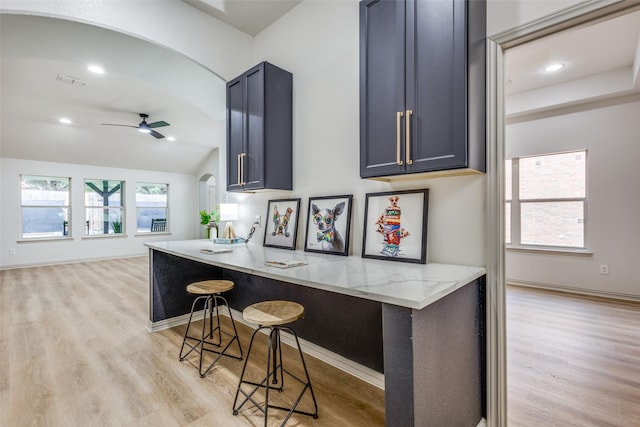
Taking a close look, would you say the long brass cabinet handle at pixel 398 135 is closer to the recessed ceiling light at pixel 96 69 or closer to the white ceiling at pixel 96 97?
the white ceiling at pixel 96 97

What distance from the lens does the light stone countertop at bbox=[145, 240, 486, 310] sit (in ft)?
3.94

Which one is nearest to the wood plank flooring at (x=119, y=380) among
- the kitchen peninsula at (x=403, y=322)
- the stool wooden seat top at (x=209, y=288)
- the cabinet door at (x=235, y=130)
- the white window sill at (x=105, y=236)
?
the kitchen peninsula at (x=403, y=322)

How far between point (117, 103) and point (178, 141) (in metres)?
2.63

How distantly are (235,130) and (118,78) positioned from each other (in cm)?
267

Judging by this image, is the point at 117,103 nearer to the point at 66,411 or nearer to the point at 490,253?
the point at 66,411

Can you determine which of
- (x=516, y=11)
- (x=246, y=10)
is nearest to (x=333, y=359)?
(x=516, y=11)

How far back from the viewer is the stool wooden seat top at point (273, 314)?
5.51 feet

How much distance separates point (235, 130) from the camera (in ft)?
10.0

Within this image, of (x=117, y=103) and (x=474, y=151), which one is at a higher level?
(x=117, y=103)

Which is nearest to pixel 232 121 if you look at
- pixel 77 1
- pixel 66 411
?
pixel 77 1

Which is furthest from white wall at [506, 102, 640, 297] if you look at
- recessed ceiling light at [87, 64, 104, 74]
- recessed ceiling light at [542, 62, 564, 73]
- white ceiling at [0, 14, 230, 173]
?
recessed ceiling light at [87, 64, 104, 74]

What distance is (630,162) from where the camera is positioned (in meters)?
3.95

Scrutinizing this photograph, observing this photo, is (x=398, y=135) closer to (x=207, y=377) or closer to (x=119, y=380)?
(x=207, y=377)

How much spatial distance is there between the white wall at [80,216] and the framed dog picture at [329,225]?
7.62 m
